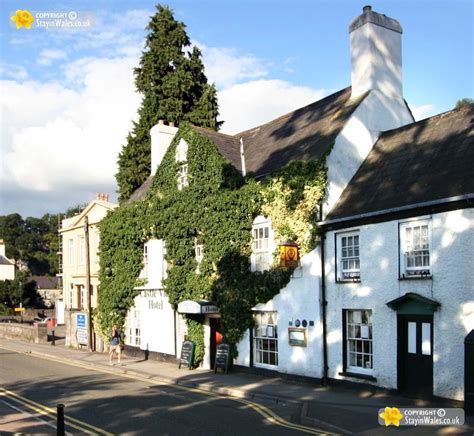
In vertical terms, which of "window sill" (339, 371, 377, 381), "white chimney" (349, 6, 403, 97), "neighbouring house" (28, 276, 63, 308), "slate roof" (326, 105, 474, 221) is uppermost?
"white chimney" (349, 6, 403, 97)

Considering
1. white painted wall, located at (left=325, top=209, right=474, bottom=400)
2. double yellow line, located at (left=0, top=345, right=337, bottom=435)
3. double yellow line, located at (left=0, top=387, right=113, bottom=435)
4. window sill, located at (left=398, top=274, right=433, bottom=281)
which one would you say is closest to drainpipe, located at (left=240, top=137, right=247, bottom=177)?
white painted wall, located at (left=325, top=209, right=474, bottom=400)

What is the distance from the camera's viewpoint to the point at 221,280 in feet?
67.4

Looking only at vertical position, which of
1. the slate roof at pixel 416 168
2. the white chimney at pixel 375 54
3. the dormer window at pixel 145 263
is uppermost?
the white chimney at pixel 375 54

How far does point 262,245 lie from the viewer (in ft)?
63.7

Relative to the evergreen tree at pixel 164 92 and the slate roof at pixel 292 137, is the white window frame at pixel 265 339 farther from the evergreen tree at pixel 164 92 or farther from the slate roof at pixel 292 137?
the evergreen tree at pixel 164 92

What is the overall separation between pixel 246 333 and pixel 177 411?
660 centimetres

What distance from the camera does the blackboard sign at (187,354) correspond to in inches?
834

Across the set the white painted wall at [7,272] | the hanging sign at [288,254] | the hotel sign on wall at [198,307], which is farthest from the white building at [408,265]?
the white painted wall at [7,272]

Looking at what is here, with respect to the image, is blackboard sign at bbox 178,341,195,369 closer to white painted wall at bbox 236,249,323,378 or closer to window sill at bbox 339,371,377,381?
white painted wall at bbox 236,249,323,378

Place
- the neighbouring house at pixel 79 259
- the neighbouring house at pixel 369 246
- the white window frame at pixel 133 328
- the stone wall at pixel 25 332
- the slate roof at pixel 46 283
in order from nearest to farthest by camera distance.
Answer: the neighbouring house at pixel 369 246 < the white window frame at pixel 133 328 < the neighbouring house at pixel 79 259 < the stone wall at pixel 25 332 < the slate roof at pixel 46 283

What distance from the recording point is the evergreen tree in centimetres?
3991

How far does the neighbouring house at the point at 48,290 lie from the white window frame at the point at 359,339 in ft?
209

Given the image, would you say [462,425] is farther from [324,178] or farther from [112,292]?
[112,292]

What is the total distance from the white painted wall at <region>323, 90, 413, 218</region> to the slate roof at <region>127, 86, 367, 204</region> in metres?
0.30
